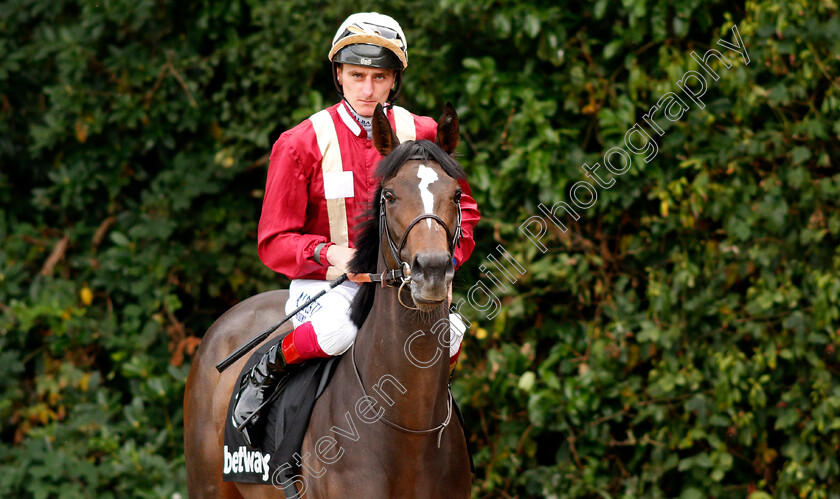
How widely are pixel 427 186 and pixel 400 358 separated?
0.59 m

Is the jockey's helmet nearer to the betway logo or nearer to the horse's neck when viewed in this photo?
the horse's neck

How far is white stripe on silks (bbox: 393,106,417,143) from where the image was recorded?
364cm

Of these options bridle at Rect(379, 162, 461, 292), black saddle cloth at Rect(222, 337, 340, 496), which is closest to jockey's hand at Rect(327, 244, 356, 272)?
bridle at Rect(379, 162, 461, 292)

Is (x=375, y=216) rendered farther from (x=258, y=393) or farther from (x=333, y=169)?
(x=258, y=393)

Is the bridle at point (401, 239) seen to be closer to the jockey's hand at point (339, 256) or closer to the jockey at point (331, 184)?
the jockey's hand at point (339, 256)

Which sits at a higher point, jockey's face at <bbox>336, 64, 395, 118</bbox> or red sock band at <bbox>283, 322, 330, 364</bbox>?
jockey's face at <bbox>336, 64, 395, 118</bbox>

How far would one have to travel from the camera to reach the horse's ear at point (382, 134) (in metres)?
3.15

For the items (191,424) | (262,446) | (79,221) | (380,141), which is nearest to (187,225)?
(79,221)

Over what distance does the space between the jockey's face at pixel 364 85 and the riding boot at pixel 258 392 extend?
3.23 feet

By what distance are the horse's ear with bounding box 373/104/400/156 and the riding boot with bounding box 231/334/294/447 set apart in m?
0.91

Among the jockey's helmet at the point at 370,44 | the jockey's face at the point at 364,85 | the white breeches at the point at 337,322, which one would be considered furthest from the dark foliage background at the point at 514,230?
the jockey's helmet at the point at 370,44

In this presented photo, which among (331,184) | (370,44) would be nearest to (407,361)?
(331,184)

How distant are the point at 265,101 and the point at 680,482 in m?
4.33

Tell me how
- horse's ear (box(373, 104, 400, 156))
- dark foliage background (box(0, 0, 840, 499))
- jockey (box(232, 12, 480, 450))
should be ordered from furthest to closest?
dark foliage background (box(0, 0, 840, 499)) → jockey (box(232, 12, 480, 450)) → horse's ear (box(373, 104, 400, 156))
